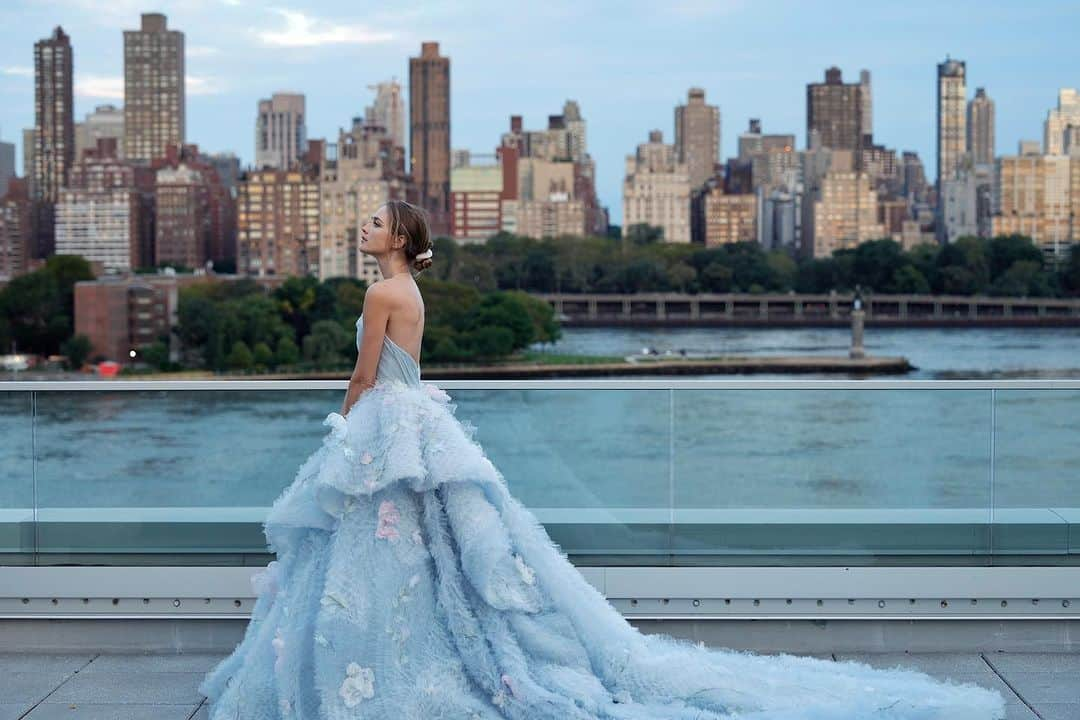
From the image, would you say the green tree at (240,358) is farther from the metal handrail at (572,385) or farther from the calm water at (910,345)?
the metal handrail at (572,385)

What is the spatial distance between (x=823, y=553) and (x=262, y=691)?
1437 millimetres

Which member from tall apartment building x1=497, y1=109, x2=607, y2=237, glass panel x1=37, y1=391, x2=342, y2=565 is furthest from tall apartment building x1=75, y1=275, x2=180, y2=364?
glass panel x1=37, y1=391, x2=342, y2=565

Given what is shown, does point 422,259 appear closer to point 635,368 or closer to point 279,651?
point 279,651

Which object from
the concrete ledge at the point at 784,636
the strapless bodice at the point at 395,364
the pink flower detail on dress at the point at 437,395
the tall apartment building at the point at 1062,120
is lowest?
the concrete ledge at the point at 784,636

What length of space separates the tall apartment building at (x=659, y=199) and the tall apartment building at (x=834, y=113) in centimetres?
1950

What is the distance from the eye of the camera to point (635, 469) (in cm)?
363

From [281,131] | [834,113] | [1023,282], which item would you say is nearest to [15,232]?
[281,131]

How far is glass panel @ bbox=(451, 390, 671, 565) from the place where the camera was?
352 cm

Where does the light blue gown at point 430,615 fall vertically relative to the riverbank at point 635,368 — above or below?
above

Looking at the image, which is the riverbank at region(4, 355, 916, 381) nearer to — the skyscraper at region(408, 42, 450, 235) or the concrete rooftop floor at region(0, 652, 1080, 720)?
the skyscraper at region(408, 42, 450, 235)

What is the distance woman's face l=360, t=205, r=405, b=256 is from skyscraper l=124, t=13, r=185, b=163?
142558 mm

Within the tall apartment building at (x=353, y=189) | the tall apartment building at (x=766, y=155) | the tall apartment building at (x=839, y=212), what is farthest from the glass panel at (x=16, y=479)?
the tall apartment building at (x=766, y=155)

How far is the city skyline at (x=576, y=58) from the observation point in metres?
111

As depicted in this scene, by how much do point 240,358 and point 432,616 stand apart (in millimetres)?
66967
